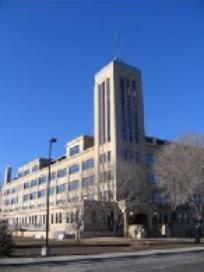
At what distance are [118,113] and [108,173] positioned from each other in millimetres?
16547

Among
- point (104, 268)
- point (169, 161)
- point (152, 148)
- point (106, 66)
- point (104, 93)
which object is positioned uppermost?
point (106, 66)

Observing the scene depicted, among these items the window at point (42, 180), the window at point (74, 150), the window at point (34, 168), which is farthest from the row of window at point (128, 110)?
the window at point (34, 168)

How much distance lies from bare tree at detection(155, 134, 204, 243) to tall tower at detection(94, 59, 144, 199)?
25195mm

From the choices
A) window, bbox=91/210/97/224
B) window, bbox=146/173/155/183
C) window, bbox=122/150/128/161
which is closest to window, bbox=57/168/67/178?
window, bbox=122/150/128/161

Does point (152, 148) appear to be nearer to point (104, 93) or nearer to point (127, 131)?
point (127, 131)

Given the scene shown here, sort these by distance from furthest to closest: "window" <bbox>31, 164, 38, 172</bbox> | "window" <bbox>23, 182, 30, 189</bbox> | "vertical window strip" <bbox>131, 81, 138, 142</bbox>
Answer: "window" <bbox>31, 164, 38, 172</bbox>, "window" <bbox>23, 182, 30, 189</bbox>, "vertical window strip" <bbox>131, 81, 138, 142</bbox>

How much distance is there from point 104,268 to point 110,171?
48882mm

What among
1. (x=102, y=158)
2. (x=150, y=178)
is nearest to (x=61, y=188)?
(x=102, y=158)

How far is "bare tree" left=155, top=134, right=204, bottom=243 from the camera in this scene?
49750 mm

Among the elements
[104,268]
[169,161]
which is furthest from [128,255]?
[169,161]

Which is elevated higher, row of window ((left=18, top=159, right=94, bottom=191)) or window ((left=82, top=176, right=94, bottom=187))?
row of window ((left=18, top=159, right=94, bottom=191))

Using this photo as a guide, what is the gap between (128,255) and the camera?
96.7 feet

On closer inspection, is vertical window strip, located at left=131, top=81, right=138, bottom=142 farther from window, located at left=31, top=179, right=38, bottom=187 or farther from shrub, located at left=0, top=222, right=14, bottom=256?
shrub, located at left=0, top=222, right=14, bottom=256

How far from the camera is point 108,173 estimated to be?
71.2 metres
